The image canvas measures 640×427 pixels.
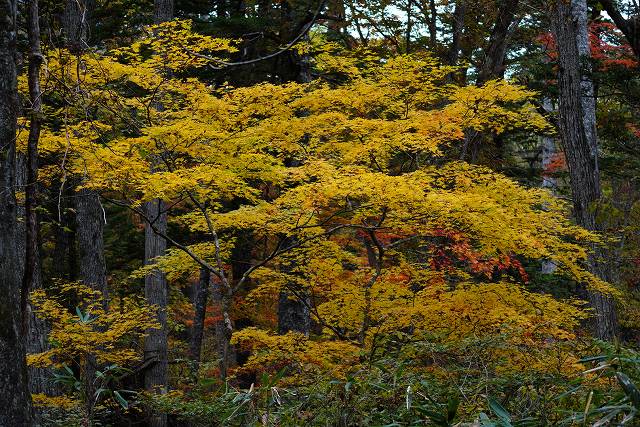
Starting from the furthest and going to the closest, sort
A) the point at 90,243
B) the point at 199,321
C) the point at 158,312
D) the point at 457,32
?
the point at 199,321
the point at 457,32
the point at 158,312
the point at 90,243

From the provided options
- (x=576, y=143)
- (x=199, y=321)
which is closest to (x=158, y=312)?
(x=199, y=321)

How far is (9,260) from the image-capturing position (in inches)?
158

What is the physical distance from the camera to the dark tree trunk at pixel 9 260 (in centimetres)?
391

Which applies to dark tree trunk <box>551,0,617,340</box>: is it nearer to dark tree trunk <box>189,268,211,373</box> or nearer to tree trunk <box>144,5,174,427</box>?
tree trunk <box>144,5,174,427</box>

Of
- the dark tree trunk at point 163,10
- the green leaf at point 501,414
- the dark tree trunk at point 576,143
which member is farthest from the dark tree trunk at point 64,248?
the green leaf at point 501,414

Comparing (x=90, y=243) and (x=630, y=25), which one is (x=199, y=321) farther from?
(x=630, y=25)

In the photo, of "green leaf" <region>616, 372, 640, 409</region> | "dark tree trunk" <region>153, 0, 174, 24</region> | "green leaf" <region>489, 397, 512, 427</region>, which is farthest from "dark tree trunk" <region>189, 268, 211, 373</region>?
"green leaf" <region>616, 372, 640, 409</region>

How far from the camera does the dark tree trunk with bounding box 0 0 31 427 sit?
12.8 ft

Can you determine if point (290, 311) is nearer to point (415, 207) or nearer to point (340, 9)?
point (415, 207)

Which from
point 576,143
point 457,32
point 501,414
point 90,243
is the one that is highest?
point 457,32

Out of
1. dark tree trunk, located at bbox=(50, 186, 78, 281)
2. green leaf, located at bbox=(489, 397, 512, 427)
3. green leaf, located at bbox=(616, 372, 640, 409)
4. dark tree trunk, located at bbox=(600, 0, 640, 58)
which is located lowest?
dark tree trunk, located at bbox=(50, 186, 78, 281)

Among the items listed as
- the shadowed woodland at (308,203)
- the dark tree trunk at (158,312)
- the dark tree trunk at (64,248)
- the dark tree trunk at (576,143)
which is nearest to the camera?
the shadowed woodland at (308,203)

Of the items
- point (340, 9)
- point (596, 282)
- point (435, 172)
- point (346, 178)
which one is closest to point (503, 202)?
point (435, 172)

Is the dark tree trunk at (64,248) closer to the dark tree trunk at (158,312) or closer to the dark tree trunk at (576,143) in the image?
the dark tree trunk at (158,312)
